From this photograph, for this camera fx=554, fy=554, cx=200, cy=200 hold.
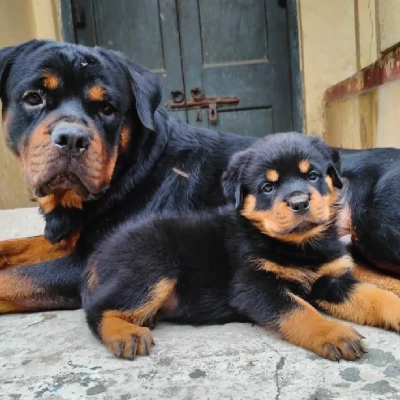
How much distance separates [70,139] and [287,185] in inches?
33.3

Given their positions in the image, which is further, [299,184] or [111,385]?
[299,184]

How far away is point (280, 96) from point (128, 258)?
12.4 ft

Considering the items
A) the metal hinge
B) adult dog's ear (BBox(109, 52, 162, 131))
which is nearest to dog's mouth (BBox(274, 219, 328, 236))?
adult dog's ear (BBox(109, 52, 162, 131))

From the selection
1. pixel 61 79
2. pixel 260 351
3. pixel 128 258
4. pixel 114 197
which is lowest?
pixel 260 351

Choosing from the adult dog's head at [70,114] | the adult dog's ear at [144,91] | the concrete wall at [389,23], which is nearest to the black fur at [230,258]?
the adult dog's head at [70,114]

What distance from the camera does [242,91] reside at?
5527 millimetres

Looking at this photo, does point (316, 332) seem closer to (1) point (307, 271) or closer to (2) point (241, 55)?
(1) point (307, 271)

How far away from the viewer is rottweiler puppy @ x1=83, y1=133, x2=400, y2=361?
6.40ft

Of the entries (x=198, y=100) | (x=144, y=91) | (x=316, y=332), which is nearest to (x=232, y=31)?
(x=198, y=100)

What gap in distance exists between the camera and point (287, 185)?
A: 2.02 m

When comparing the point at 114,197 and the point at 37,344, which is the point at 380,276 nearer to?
the point at 114,197

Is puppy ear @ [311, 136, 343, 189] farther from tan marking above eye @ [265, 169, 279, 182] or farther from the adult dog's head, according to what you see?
the adult dog's head

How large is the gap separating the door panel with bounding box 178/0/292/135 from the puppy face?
337 cm

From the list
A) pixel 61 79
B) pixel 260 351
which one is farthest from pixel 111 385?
pixel 61 79
